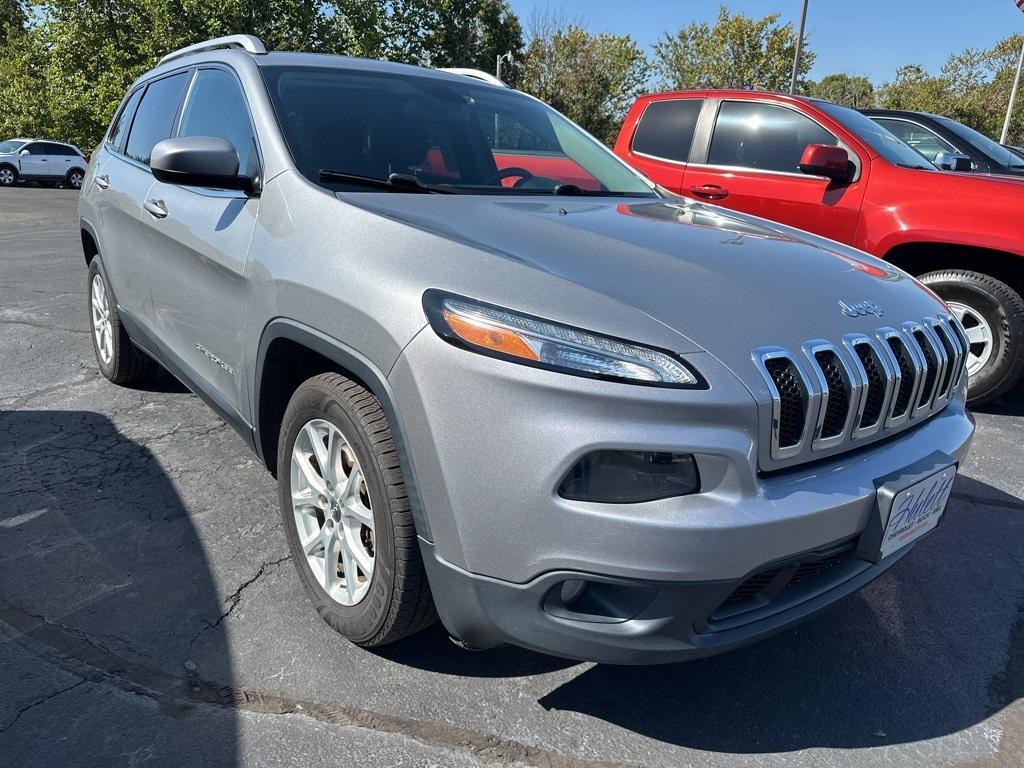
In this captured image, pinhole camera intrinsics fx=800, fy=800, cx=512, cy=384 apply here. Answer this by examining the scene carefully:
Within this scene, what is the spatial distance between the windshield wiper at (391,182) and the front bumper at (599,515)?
3.03ft

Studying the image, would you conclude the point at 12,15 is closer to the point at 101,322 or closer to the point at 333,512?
the point at 101,322

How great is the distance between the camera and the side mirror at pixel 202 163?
245 centimetres

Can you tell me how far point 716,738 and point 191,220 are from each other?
241 cm

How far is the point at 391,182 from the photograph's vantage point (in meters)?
2.56

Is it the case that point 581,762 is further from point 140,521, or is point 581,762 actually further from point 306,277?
point 140,521

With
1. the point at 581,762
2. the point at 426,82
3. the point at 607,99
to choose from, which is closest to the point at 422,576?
the point at 581,762

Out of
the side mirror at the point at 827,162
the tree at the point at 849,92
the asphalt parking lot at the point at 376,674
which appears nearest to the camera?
the asphalt parking lot at the point at 376,674

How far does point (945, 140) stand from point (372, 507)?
6341 millimetres

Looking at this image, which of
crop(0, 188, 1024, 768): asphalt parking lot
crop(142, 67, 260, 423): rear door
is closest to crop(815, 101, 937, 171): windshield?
crop(0, 188, 1024, 768): asphalt parking lot

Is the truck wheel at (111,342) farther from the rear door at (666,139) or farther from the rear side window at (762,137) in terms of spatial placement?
the rear side window at (762,137)

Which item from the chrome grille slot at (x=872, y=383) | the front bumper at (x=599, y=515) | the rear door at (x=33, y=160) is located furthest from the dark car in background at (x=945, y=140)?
the rear door at (x=33, y=160)

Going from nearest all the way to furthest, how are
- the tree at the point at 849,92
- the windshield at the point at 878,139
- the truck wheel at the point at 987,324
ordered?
the truck wheel at the point at 987,324 → the windshield at the point at 878,139 → the tree at the point at 849,92

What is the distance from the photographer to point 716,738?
6.60ft

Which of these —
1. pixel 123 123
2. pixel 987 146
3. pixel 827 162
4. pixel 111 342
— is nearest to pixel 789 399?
pixel 827 162
